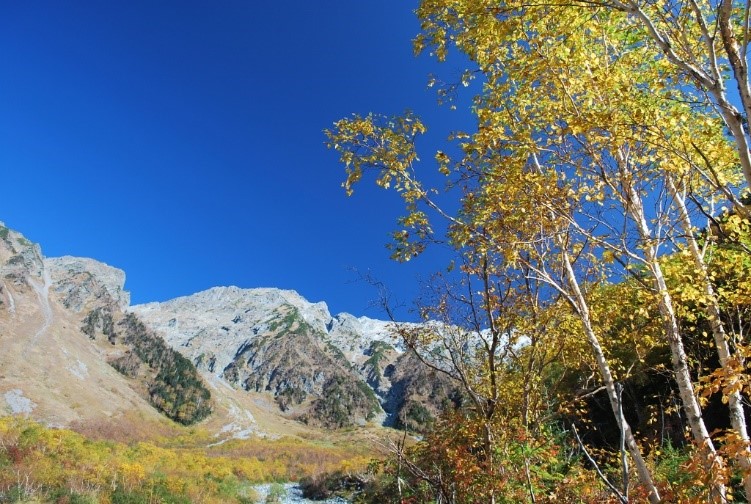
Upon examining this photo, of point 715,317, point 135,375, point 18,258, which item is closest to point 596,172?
point 715,317

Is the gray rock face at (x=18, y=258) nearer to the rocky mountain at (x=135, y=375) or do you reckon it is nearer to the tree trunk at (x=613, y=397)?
the rocky mountain at (x=135, y=375)

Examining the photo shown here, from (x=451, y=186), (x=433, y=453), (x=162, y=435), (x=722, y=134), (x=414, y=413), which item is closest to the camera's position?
(x=722, y=134)

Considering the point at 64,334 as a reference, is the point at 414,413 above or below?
below

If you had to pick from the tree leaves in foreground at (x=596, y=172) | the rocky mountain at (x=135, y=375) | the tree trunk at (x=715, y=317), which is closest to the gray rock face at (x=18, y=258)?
the rocky mountain at (x=135, y=375)

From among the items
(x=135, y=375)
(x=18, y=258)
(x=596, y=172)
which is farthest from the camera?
(x=18, y=258)

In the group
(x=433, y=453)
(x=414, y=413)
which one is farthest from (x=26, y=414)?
(x=414, y=413)

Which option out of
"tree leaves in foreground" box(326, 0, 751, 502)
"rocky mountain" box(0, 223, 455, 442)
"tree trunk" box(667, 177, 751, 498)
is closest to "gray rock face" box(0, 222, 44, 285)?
"rocky mountain" box(0, 223, 455, 442)

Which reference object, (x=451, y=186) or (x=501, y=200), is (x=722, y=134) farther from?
(x=451, y=186)

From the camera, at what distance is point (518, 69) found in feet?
16.9

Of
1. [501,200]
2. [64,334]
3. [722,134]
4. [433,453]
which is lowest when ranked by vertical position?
[433,453]

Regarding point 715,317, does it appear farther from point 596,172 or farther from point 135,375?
point 135,375

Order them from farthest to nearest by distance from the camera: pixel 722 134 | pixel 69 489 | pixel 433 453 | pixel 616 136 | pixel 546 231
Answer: pixel 69 489 < pixel 433 453 < pixel 546 231 < pixel 722 134 < pixel 616 136

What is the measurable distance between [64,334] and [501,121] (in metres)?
117

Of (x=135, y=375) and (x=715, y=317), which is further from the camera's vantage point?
(x=135, y=375)
